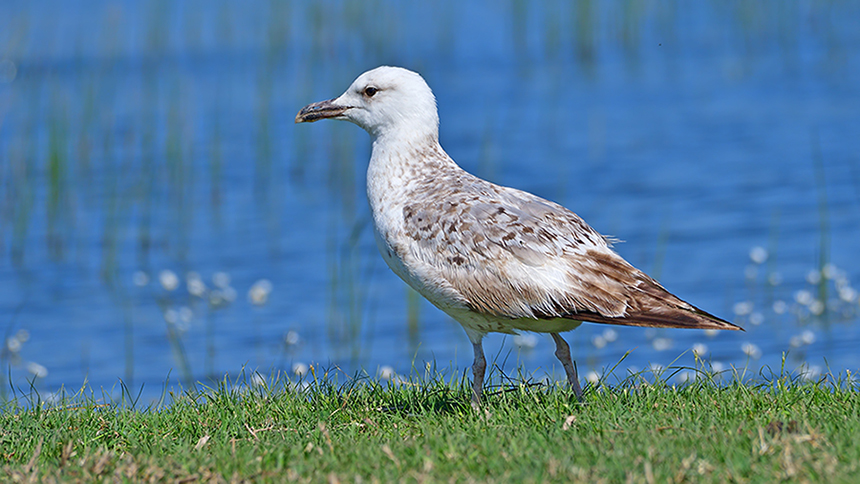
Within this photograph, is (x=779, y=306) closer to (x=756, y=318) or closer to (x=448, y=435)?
(x=756, y=318)

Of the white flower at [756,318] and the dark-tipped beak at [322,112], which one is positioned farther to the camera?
the white flower at [756,318]

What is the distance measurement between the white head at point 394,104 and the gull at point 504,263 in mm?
327

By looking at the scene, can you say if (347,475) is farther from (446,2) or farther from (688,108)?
(446,2)

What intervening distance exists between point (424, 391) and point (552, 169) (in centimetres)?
881

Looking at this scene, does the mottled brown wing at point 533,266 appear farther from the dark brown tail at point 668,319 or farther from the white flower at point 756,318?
the white flower at point 756,318

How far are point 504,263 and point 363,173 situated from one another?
9.14 metres

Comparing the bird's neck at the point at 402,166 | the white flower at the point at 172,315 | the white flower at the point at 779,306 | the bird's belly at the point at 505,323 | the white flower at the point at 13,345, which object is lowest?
the white flower at the point at 172,315

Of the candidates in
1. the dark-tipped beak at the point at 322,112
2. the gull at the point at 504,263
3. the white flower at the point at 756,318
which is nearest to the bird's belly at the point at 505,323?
the gull at the point at 504,263

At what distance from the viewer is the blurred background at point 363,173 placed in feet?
33.6

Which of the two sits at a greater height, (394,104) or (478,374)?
(394,104)

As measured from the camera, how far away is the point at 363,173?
14.9 metres

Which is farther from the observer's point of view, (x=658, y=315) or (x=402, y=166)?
(x=402, y=166)

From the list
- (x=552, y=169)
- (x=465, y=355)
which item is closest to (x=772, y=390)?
(x=465, y=355)

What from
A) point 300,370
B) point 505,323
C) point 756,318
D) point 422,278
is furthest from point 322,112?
point 756,318
